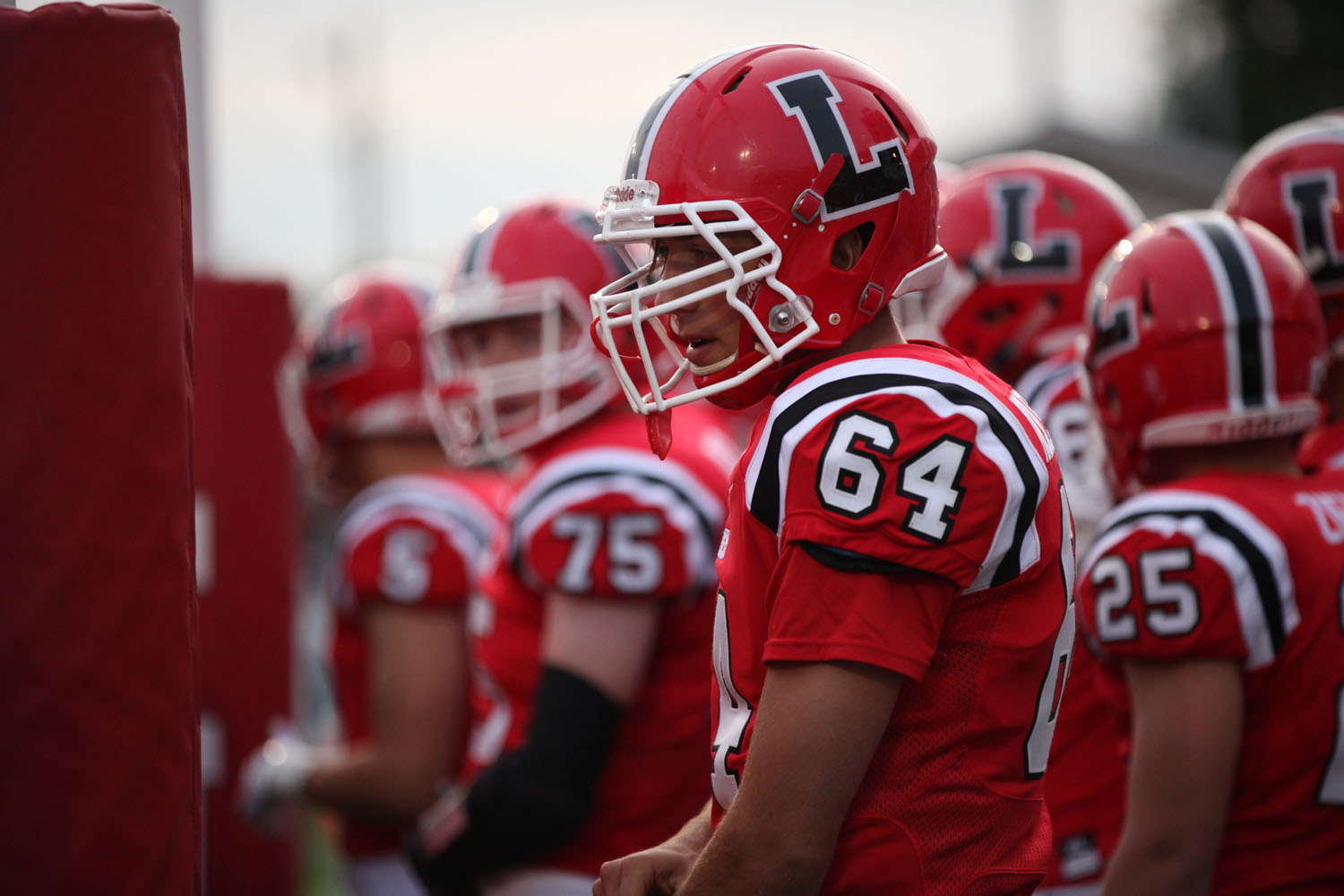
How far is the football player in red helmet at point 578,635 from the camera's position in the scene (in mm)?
2752

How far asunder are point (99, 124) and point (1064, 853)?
7.65 feet

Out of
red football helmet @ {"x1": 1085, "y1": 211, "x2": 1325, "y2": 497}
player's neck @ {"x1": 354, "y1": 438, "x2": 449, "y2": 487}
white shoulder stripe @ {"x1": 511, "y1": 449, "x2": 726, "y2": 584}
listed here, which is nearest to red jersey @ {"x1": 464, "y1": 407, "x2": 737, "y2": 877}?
white shoulder stripe @ {"x1": 511, "y1": 449, "x2": 726, "y2": 584}

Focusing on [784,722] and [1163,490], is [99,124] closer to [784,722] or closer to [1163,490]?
[784,722]

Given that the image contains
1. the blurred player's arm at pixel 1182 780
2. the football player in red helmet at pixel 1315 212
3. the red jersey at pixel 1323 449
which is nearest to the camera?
the blurred player's arm at pixel 1182 780

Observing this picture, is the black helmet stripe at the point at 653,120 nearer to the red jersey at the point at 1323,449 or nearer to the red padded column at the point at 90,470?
the red padded column at the point at 90,470

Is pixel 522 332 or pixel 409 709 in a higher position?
pixel 522 332

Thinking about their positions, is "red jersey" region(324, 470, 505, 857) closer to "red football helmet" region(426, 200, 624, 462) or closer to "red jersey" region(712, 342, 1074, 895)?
"red football helmet" region(426, 200, 624, 462)

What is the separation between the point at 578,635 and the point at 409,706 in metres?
1.03

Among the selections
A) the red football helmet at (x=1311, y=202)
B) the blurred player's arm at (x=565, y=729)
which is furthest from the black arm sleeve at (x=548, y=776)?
the red football helmet at (x=1311, y=202)

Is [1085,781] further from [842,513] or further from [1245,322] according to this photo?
[842,513]

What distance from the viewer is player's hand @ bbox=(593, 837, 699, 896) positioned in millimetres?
1787

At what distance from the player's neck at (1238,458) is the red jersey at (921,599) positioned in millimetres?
870

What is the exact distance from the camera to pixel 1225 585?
7.23ft

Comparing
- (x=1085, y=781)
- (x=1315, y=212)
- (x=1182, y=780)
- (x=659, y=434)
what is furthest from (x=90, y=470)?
(x=1315, y=212)
